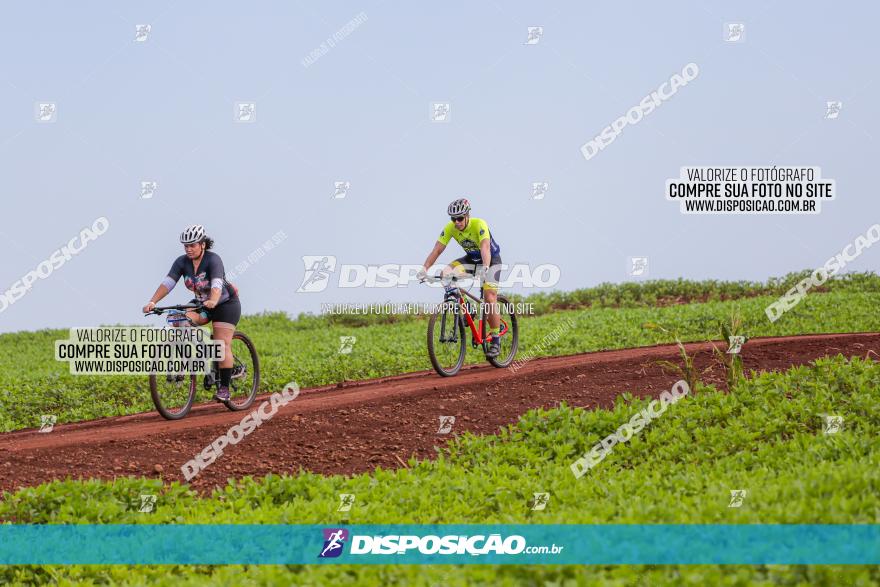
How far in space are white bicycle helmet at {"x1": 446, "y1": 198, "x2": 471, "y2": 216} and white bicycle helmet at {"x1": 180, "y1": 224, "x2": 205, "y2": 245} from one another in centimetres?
433

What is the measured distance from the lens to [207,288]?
515 inches

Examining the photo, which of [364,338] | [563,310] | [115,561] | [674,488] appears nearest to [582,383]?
[674,488]

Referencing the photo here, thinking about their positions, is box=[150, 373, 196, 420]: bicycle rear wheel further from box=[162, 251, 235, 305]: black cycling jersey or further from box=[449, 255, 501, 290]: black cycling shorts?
box=[449, 255, 501, 290]: black cycling shorts

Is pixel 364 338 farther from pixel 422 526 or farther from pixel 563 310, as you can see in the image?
pixel 422 526

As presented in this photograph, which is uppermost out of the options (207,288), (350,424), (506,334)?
(207,288)

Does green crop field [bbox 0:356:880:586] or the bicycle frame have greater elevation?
the bicycle frame

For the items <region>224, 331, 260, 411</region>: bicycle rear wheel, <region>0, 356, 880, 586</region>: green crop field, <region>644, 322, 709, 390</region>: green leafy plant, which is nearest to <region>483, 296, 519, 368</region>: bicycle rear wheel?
<region>644, 322, 709, 390</region>: green leafy plant

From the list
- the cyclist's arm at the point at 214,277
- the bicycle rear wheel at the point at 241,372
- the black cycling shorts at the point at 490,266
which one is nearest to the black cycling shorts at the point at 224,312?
the cyclist's arm at the point at 214,277

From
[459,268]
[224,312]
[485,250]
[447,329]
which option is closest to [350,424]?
[224,312]

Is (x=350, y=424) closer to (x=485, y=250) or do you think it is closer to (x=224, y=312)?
(x=224, y=312)

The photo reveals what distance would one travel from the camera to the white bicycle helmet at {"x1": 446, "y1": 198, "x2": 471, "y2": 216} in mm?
14766

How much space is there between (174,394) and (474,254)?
6.45m

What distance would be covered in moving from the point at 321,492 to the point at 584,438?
350 centimetres

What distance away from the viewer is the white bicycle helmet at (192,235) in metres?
12.7
